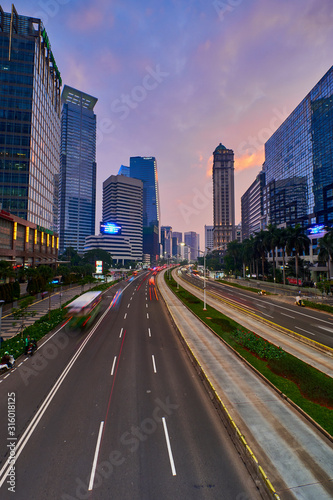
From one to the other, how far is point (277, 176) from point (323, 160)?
41.6 metres

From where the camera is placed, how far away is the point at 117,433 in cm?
1104

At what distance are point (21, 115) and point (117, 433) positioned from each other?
10050 cm

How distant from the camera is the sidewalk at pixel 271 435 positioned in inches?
325

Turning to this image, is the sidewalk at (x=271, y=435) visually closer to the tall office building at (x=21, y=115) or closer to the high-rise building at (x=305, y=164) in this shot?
the tall office building at (x=21, y=115)

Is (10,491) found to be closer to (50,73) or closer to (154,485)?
(154,485)

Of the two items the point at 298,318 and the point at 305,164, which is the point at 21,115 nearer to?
the point at 298,318

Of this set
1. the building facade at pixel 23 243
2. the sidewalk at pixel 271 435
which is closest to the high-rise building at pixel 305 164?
the sidewalk at pixel 271 435

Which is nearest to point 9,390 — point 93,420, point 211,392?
point 93,420

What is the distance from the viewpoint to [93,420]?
39.2ft

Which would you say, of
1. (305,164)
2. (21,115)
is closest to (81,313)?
(21,115)

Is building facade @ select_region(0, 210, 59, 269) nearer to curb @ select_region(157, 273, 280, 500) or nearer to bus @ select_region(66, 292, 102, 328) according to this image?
bus @ select_region(66, 292, 102, 328)

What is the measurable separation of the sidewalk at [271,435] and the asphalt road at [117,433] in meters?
0.74

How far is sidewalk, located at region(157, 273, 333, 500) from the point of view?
325 inches

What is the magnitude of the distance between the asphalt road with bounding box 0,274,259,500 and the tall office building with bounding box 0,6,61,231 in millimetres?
74654
